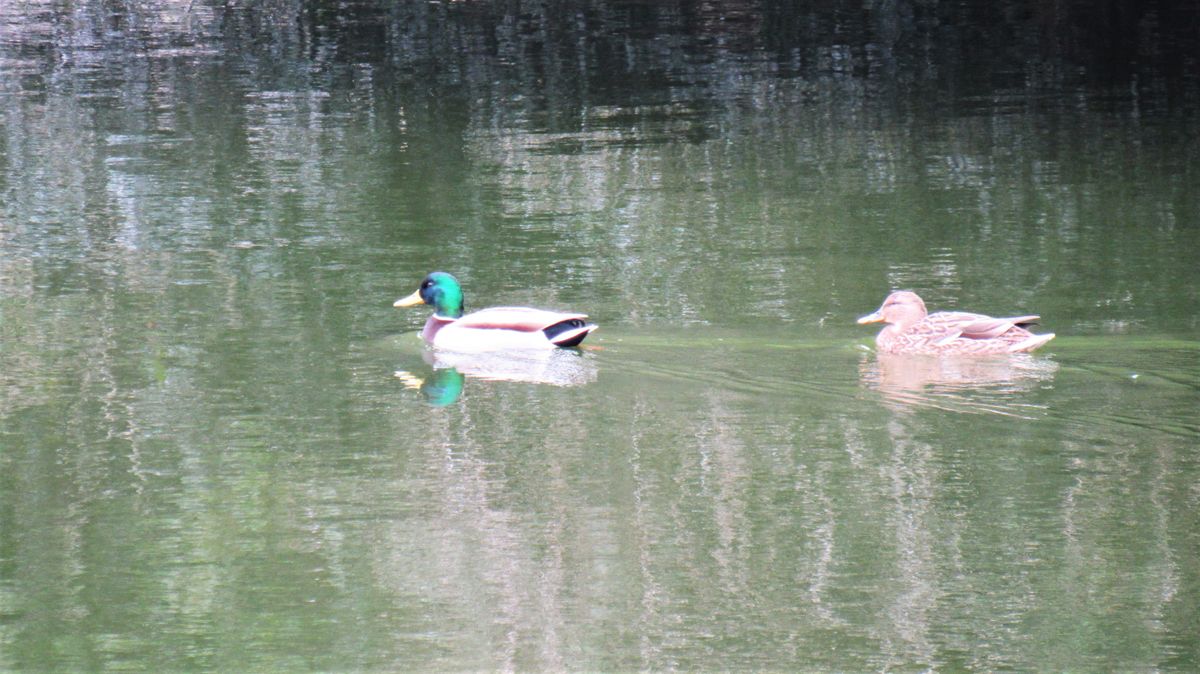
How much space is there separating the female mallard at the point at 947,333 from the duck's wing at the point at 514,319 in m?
1.76

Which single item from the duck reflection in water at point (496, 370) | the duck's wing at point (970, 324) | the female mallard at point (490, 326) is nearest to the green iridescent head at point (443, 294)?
the female mallard at point (490, 326)

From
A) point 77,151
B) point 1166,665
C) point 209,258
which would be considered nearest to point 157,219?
point 209,258

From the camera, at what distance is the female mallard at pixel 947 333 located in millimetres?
10297

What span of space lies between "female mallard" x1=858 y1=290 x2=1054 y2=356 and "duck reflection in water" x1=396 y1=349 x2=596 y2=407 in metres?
1.73

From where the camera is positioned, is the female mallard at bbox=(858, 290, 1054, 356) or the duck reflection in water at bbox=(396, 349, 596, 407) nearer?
the duck reflection in water at bbox=(396, 349, 596, 407)

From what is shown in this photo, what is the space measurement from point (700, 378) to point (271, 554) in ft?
10.5

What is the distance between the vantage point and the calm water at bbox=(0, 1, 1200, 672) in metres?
6.77

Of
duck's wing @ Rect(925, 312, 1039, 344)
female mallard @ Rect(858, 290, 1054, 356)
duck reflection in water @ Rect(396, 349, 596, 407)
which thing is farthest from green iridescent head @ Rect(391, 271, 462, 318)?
duck's wing @ Rect(925, 312, 1039, 344)

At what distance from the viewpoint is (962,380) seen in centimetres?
1000

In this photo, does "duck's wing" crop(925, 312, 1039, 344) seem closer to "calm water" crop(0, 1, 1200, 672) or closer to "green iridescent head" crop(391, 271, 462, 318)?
"calm water" crop(0, 1, 1200, 672)

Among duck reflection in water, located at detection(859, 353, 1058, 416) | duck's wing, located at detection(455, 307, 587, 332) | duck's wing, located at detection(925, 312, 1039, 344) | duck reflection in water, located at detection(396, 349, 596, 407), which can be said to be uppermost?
duck's wing, located at detection(455, 307, 587, 332)

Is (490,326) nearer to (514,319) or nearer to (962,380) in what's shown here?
(514,319)

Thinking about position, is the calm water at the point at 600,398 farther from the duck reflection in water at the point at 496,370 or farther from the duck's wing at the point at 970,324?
the duck's wing at the point at 970,324

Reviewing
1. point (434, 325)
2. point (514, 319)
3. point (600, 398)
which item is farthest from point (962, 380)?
point (434, 325)
